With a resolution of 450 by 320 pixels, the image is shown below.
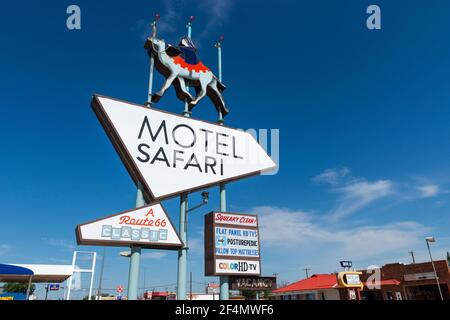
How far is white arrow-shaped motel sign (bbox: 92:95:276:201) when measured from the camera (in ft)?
39.6

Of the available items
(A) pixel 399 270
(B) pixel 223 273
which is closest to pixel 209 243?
(B) pixel 223 273

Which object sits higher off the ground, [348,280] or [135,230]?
[135,230]

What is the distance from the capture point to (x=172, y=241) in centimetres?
1171

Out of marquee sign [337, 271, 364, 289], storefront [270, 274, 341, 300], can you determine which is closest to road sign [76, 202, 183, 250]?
marquee sign [337, 271, 364, 289]

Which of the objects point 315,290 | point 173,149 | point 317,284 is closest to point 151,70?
point 173,149

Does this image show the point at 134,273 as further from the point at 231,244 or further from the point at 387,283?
the point at 387,283

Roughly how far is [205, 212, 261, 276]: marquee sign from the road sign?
130 cm

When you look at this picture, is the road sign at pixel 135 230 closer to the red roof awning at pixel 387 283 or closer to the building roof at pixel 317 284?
the building roof at pixel 317 284

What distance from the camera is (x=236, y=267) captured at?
1233cm

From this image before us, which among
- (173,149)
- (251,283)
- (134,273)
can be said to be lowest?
(251,283)

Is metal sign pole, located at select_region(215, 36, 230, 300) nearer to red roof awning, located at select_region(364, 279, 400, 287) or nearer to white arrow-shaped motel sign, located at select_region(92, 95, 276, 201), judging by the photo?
white arrow-shaped motel sign, located at select_region(92, 95, 276, 201)

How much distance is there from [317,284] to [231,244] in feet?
105

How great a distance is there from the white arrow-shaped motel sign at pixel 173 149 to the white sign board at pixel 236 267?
3.18 metres

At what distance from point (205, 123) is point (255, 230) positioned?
529 cm
